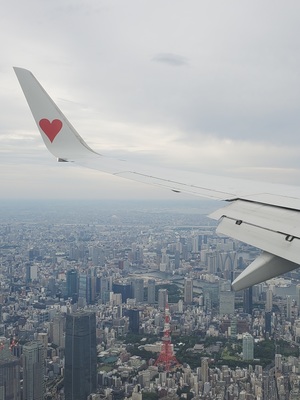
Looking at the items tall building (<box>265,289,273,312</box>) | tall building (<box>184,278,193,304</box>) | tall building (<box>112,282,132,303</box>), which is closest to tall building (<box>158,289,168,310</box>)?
Result: tall building (<box>184,278,193,304</box>)

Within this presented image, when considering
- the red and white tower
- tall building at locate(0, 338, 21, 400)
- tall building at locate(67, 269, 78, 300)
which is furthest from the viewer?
tall building at locate(67, 269, 78, 300)

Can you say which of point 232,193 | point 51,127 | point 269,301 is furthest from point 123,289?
point 232,193

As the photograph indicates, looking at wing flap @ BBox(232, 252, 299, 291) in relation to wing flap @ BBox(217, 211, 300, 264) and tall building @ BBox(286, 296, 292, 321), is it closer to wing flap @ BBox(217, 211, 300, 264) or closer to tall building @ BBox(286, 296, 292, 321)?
wing flap @ BBox(217, 211, 300, 264)

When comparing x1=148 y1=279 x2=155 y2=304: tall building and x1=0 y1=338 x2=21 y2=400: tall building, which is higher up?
x1=148 y1=279 x2=155 y2=304: tall building

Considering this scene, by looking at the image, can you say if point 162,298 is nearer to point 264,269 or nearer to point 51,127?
point 51,127

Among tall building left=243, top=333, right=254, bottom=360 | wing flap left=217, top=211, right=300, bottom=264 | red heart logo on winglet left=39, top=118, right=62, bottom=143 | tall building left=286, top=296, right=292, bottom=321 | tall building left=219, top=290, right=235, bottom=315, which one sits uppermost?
red heart logo on winglet left=39, top=118, right=62, bottom=143

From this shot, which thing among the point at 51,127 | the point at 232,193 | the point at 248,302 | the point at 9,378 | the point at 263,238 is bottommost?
the point at 9,378
